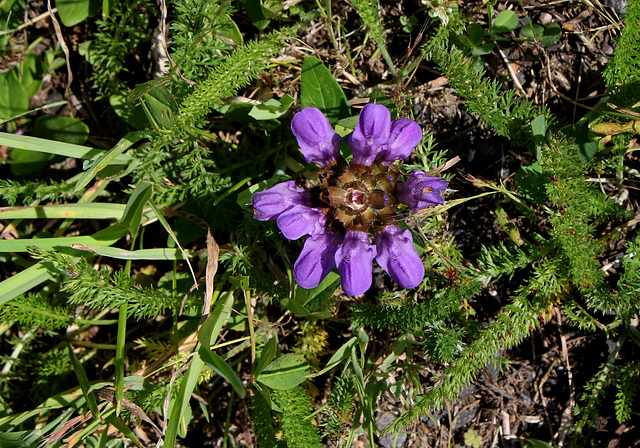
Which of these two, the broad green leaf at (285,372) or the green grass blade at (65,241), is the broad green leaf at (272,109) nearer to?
the green grass blade at (65,241)

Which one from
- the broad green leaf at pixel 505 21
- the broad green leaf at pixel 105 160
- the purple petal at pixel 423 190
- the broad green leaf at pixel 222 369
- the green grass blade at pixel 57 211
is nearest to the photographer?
the broad green leaf at pixel 222 369

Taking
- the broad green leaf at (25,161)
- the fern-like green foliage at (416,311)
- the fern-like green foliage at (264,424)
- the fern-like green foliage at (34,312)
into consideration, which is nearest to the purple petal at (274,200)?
the fern-like green foliage at (416,311)

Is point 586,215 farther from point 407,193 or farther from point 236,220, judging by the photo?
point 236,220

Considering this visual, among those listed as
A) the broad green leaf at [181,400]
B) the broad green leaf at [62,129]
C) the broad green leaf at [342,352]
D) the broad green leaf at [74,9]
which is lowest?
the broad green leaf at [342,352]

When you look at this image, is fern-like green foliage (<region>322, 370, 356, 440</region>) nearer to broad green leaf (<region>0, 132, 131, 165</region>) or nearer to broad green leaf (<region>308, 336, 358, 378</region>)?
broad green leaf (<region>308, 336, 358, 378</region>)

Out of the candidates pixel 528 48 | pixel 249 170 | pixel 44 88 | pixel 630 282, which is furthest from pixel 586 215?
pixel 44 88

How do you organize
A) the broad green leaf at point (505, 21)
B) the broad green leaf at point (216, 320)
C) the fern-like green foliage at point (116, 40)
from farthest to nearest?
the fern-like green foliage at point (116, 40) → the broad green leaf at point (505, 21) → the broad green leaf at point (216, 320)

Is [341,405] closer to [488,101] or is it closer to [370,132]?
[370,132]
